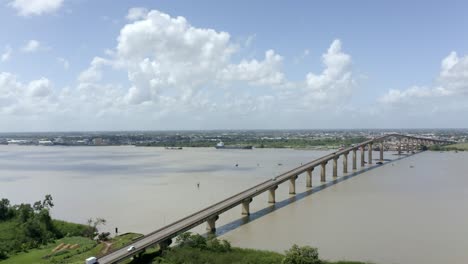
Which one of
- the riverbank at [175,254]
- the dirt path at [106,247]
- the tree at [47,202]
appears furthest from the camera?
the tree at [47,202]

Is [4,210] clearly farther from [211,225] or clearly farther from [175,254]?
[175,254]

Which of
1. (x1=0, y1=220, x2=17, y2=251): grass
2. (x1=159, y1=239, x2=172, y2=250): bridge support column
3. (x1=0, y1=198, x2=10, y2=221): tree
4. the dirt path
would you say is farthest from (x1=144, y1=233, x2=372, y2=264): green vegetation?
(x1=0, y1=198, x2=10, y2=221): tree

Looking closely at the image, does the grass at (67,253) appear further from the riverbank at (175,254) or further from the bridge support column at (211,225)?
the bridge support column at (211,225)

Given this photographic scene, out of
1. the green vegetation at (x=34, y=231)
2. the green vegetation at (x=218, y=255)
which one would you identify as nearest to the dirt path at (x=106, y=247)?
the green vegetation at (x=34, y=231)

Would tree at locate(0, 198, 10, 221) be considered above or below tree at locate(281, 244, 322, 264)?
below

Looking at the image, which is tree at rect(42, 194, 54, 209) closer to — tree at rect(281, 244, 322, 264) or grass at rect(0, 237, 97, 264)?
grass at rect(0, 237, 97, 264)

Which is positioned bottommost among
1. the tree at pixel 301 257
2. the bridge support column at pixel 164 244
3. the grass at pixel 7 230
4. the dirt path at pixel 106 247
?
the grass at pixel 7 230

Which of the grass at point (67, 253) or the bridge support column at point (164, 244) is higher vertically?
the bridge support column at point (164, 244)
